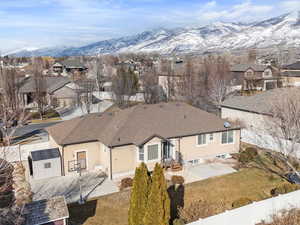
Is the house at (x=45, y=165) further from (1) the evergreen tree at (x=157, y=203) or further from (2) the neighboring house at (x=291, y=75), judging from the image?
(2) the neighboring house at (x=291, y=75)

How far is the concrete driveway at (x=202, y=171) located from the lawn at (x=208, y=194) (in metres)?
0.64

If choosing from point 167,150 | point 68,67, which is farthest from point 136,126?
point 68,67

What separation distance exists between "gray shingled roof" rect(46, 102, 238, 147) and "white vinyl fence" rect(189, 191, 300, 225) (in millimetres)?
8875

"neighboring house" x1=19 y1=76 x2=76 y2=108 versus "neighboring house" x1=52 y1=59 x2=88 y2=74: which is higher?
"neighboring house" x1=52 y1=59 x2=88 y2=74

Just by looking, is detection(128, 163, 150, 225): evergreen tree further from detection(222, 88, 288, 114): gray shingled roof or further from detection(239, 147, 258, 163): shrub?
detection(222, 88, 288, 114): gray shingled roof

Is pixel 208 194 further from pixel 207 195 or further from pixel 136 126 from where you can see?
pixel 136 126

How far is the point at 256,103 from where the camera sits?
31031 millimetres

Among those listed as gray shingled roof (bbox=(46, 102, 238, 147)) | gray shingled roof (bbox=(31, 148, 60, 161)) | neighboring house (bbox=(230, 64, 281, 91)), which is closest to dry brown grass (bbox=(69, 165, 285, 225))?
gray shingled roof (bbox=(46, 102, 238, 147))

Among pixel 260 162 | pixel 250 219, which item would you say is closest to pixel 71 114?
pixel 260 162

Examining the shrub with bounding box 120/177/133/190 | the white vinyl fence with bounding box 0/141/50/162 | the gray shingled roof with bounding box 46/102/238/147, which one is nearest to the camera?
the shrub with bounding box 120/177/133/190

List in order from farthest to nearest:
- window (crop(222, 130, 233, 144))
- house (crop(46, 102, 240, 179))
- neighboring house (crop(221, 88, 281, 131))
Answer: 1. neighboring house (crop(221, 88, 281, 131))
2. window (crop(222, 130, 233, 144))
3. house (crop(46, 102, 240, 179))

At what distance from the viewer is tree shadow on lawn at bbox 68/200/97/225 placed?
1438 cm

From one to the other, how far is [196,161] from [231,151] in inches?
152

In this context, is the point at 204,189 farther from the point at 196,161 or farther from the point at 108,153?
the point at 108,153
